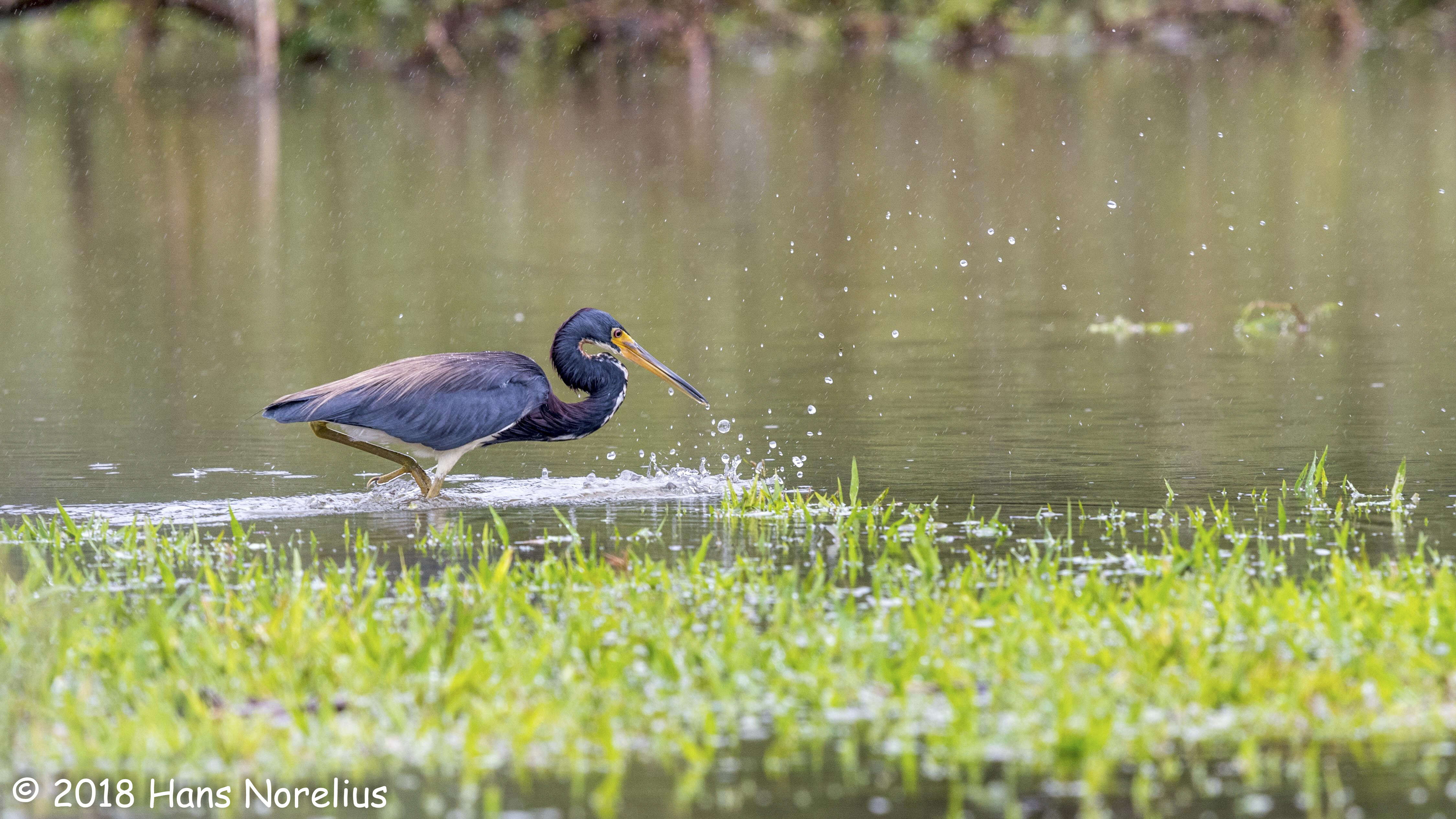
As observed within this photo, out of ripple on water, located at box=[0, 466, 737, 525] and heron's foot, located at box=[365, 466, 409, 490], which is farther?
heron's foot, located at box=[365, 466, 409, 490]

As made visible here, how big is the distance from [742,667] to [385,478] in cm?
450

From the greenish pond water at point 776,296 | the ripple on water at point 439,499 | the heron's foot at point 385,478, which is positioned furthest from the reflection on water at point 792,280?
the ripple on water at point 439,499

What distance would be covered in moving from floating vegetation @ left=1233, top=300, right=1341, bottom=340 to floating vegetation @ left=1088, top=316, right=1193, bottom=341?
0.40 m

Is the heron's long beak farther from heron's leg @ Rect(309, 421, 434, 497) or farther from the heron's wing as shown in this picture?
heron's leg @ Rect(309, 421, 434, 497)

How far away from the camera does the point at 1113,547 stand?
8.26 metres

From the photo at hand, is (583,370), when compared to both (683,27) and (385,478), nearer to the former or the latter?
(385,478)

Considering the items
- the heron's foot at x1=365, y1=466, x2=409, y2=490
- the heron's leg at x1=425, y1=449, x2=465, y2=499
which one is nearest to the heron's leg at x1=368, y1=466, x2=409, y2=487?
the heron's foot at x1=365, y1=466, x2=409, y2=490

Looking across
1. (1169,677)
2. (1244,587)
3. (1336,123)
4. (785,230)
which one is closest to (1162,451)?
(1244,587)

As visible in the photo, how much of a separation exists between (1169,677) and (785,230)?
55.0ft

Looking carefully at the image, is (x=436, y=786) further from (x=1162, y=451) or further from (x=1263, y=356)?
(x=1263, y=356)

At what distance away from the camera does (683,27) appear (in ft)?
169

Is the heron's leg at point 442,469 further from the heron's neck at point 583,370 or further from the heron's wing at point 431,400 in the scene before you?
the heron's neck at point 583,370

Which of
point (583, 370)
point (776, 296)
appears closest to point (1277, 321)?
point (776, 296)

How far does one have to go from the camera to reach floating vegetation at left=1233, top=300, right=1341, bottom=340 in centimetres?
1492
